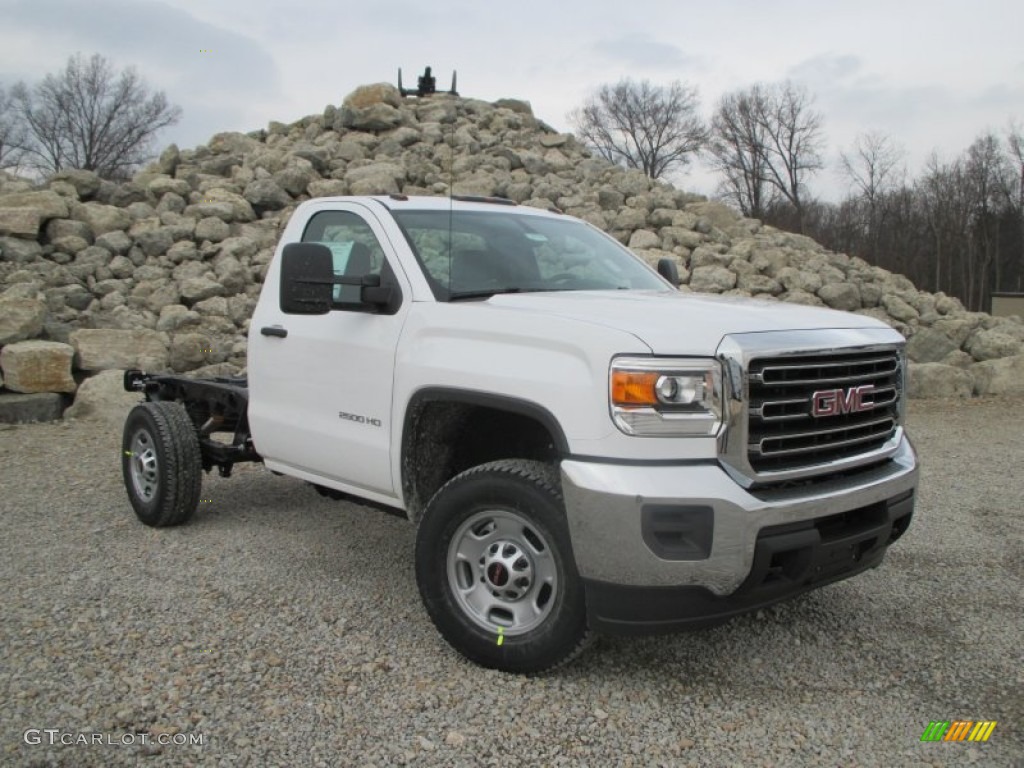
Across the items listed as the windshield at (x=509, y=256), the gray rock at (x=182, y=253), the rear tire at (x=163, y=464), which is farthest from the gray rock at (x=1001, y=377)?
the gray rock at (x=182, y=253)

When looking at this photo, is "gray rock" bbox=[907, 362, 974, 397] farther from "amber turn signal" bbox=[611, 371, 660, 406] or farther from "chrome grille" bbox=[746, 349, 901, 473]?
"amber turn signal" bbox=[611, 371, 660, 406]

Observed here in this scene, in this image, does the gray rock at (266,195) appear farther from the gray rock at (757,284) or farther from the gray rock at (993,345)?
the gray rock at (993,345)

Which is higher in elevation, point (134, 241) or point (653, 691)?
point (134, 241)

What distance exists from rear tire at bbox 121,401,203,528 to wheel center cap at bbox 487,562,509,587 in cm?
291

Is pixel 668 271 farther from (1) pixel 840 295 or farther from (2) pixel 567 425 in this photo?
(1) pixel 840 295

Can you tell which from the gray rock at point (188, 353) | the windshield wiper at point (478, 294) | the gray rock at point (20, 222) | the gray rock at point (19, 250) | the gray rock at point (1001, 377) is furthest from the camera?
the gray rock at point (20, 222)

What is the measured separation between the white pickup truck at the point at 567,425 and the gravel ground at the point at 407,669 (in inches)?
15.4

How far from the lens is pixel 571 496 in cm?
333

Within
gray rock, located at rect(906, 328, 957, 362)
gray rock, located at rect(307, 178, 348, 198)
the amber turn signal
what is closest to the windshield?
the amber turn signal

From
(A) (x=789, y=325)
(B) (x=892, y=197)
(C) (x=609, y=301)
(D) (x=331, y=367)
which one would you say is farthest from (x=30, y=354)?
(B) (x=892, y=197)

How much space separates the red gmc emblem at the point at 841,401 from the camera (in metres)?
3.52

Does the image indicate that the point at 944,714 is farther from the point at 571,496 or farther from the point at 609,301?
the point at 609,301

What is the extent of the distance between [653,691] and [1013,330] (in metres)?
14.9

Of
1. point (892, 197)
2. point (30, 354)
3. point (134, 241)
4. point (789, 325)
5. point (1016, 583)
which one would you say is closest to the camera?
point (789, 325)
